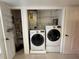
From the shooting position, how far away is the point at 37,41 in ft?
11.5

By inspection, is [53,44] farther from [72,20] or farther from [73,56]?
[72,20]

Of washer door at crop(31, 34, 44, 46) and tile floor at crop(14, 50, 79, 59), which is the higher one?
washer door at crop(31, 34, 44, 46)

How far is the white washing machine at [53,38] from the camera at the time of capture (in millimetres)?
3439

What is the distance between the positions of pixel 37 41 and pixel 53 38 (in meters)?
0.70

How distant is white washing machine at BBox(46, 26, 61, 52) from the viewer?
344 centimetres

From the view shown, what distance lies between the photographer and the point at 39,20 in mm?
4102

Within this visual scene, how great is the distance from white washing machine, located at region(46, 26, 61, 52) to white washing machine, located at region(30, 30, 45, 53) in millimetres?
219

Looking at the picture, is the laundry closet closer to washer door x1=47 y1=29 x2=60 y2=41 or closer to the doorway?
washer door x1=47 y1=29 x2=60 y2=41

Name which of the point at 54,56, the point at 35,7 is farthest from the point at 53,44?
the point at 35,7

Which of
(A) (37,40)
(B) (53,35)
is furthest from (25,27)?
(B) (53,35)

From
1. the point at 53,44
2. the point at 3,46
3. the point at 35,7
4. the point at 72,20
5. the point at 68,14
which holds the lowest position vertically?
the point at 53,44

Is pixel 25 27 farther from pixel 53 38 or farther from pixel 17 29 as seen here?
pixel 53 38

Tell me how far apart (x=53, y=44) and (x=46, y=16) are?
141 centimetres

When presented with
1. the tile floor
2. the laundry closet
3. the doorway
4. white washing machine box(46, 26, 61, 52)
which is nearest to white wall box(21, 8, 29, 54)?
the laundry closet
